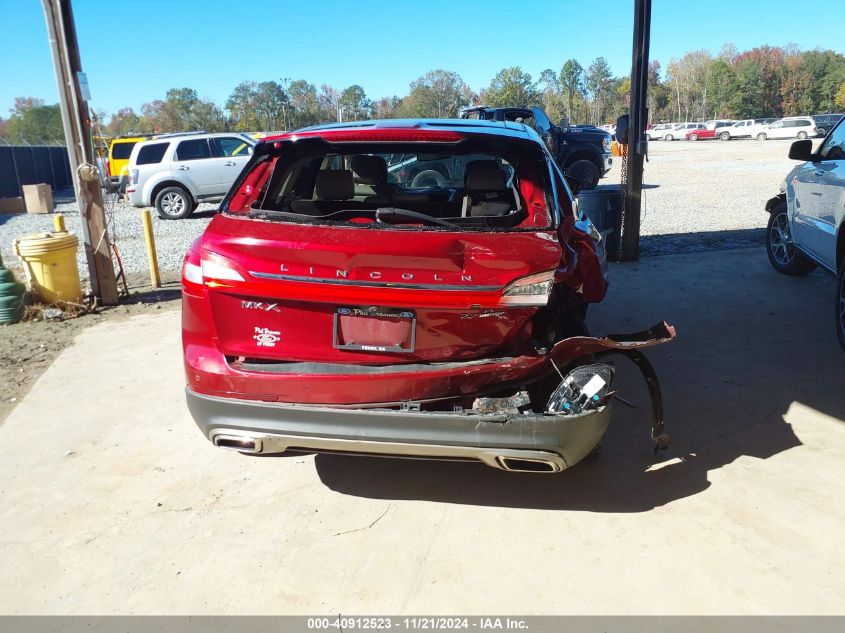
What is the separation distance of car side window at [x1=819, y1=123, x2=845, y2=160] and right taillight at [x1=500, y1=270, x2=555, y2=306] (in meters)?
4.33

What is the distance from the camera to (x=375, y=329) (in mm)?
2900

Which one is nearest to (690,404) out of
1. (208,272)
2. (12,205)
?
(208,272)

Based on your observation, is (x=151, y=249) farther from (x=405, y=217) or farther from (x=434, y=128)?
(x=405, y=217)

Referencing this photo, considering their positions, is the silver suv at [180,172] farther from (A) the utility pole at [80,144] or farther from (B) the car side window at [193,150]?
(A) the utility pole at [80,144]

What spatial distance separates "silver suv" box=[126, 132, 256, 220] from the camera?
15555mm

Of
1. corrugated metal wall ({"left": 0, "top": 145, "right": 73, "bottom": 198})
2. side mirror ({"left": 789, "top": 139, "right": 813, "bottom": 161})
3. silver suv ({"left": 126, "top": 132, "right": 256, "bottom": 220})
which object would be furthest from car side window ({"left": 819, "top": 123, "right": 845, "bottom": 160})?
corrugated metal wall ({"left": 0, "top": 145, "right": 73, "bottom": 198})

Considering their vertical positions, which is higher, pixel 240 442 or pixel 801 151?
pixel 801 151

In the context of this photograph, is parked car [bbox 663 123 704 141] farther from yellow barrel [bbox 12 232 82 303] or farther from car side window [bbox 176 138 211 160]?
yellow barrel [bbox 12 232 82 303]

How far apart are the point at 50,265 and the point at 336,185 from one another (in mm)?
4708

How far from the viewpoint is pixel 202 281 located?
3.03m

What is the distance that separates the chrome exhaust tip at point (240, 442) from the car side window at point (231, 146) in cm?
1420

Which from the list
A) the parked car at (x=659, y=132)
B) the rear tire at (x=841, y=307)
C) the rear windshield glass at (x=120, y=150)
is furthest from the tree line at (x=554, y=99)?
the rear tire at (x=841, y=307)

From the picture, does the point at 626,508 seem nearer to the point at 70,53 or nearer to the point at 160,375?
the point at 160,375

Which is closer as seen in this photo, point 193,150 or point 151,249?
point 151,249
